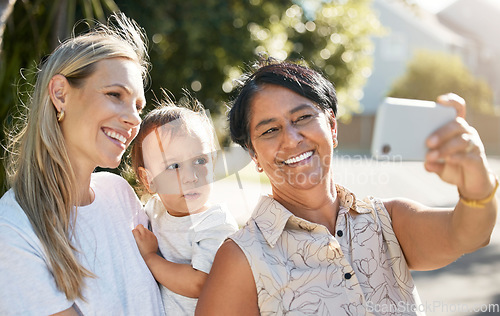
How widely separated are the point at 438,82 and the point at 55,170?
15.0 m

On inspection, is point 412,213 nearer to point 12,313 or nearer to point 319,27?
point 12,313

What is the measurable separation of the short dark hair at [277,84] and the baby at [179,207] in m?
0.17

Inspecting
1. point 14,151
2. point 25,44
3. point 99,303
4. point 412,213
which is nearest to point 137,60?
point 14,151

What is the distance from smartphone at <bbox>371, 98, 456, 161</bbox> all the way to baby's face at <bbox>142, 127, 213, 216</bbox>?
0.75 metres

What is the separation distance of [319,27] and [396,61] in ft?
49.7

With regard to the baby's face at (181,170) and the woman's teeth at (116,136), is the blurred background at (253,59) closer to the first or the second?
the baby's face at (181,170)

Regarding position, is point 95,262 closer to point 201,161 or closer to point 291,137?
point 201,161

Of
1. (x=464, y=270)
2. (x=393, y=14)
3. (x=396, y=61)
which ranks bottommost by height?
(x=464, y=270)

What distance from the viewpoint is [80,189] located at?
6.19 feet

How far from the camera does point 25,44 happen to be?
146 inches

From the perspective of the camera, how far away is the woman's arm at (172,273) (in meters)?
Answer: 1.81

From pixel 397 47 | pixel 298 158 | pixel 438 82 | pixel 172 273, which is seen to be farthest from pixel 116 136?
pixel 397 47

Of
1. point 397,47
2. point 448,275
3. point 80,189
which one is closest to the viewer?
point 80,189

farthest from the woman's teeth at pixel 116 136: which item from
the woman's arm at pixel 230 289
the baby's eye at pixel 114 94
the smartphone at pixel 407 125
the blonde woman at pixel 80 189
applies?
the smartphone at pixel 407 125
